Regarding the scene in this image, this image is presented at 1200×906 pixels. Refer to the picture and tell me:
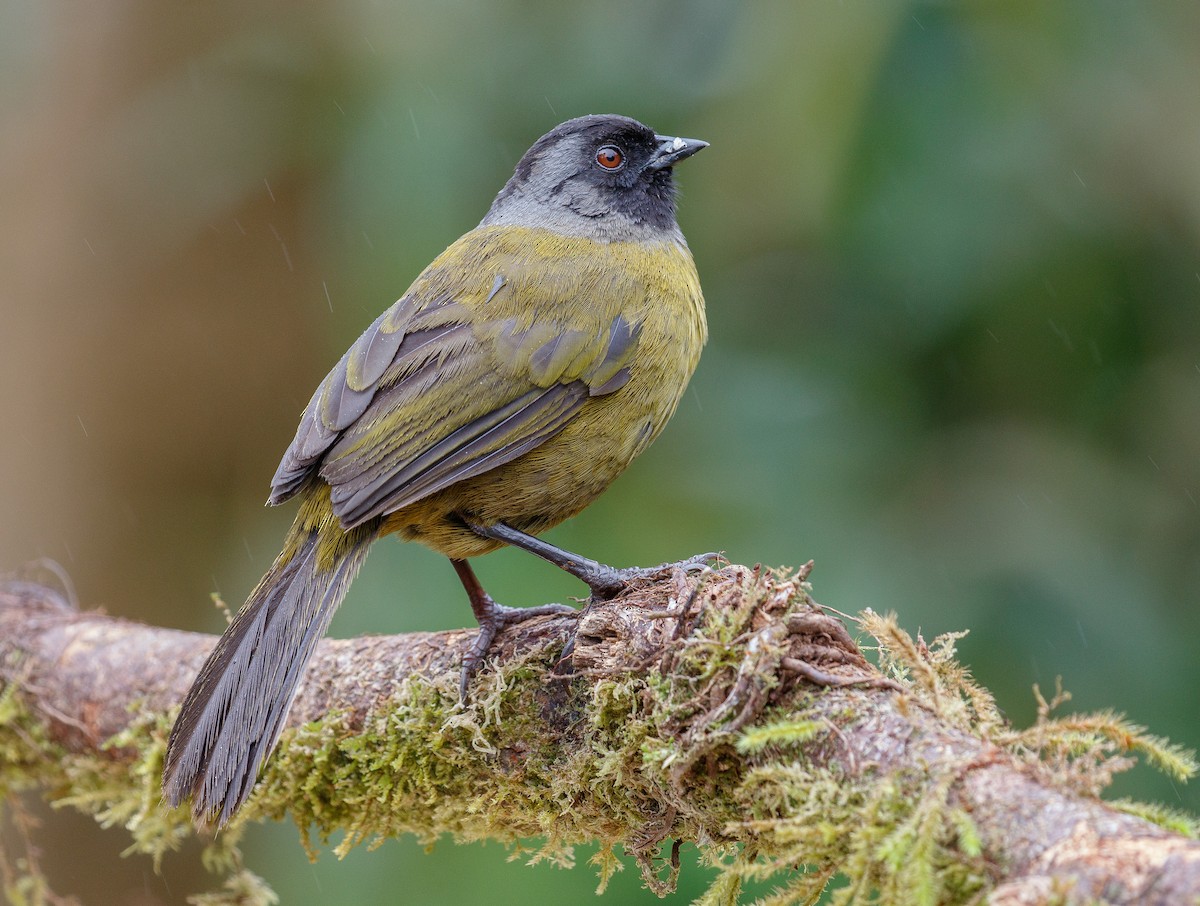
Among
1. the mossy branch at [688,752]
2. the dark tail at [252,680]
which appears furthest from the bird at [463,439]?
the mossy branch at [688,752]

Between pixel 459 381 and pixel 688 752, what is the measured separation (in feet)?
4.60

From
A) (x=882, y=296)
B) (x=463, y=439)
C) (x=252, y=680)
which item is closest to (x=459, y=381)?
(x=463, y=439)

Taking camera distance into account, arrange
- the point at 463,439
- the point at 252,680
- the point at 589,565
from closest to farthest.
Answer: the point at 252,680, the point at 589,565, the point at 463,439

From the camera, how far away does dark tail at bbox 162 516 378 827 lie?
2525mm

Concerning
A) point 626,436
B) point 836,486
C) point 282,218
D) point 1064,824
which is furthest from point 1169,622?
point 282,218

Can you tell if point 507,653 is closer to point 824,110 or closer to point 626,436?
point 626,436

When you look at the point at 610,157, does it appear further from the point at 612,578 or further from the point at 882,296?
the point at 612,578

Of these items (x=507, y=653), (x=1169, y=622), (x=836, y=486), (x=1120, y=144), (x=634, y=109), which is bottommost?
(x=1169, y=622)

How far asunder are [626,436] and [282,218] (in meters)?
3.44

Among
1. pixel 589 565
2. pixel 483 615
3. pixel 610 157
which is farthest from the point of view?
pixel 610 157

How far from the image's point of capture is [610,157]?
3893 millimetres

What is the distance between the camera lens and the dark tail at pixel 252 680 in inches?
99.4

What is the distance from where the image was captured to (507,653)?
2.70m

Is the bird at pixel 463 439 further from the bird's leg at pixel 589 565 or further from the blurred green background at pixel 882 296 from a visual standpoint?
the blurred green background at pixel 882 296
